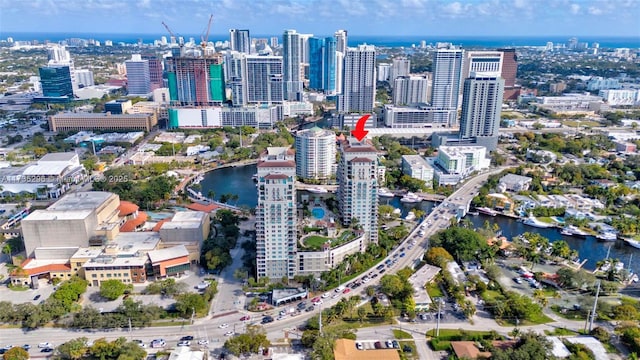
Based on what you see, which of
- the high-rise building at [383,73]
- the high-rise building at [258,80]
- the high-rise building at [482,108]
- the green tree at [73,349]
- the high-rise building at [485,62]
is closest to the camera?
the green tree at [73,349]

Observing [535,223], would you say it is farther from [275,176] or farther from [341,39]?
[341,39]

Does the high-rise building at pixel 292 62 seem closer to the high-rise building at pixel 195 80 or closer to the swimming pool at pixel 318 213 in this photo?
the high-rise building at pixel 195 80

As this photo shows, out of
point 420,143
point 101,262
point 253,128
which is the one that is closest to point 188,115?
point 253,128

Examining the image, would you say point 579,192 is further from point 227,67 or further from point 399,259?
point 227,67

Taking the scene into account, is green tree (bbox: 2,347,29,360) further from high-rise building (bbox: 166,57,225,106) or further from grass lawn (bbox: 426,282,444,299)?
high-rise building (bbox: 166,57,225,106)

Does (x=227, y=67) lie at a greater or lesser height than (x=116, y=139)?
greater

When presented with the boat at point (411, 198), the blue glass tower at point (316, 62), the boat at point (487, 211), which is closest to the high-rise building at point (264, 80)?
the blue glass tower at point (316, 62)
